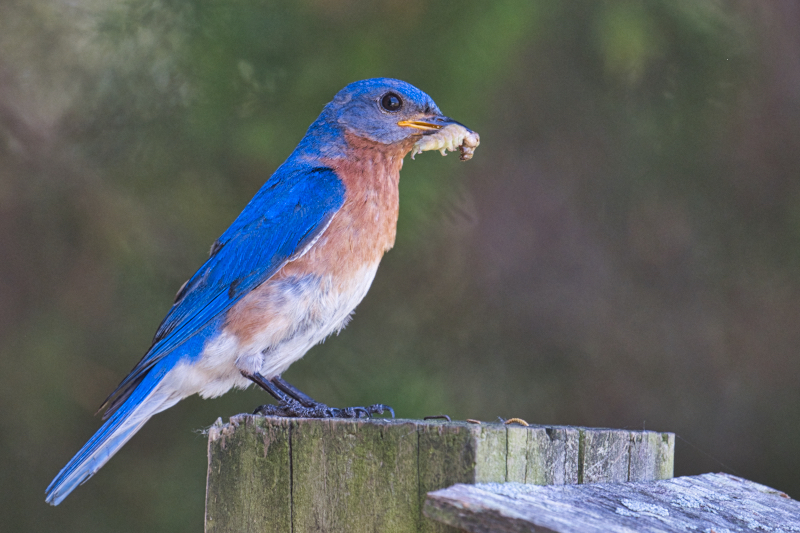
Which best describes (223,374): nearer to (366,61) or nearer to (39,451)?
(39,451)

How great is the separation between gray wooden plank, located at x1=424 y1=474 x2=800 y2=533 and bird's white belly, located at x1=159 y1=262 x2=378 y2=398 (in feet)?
4.70

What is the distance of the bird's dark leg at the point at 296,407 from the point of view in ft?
9.95

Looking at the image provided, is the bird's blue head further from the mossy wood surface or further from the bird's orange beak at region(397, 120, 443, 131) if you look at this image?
the mossy wood surface

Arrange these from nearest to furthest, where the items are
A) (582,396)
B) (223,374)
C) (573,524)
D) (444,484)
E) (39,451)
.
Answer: (573,524) < (444,484) < (223,374) < (39,451) < (582,396)

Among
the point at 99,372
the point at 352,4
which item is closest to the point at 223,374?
the point at 99,372

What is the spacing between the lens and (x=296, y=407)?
3197 millimetres

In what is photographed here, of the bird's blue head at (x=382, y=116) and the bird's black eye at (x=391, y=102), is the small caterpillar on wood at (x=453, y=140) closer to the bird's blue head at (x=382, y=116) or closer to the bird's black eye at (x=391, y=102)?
the bird's blue head at (x=382, y=116)

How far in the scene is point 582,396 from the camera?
4605mm

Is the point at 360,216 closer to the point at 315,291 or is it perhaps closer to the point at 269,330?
the point at 315,291

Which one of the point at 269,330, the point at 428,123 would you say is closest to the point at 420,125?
the point at 428,123

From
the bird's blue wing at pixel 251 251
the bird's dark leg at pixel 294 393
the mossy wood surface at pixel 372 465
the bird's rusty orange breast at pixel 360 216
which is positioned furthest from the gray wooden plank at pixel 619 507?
the bird's blue wing at pixel 251 251

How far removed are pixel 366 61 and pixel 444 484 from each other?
2.73 m

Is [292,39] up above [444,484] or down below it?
above

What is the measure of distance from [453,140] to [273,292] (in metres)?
1.03
